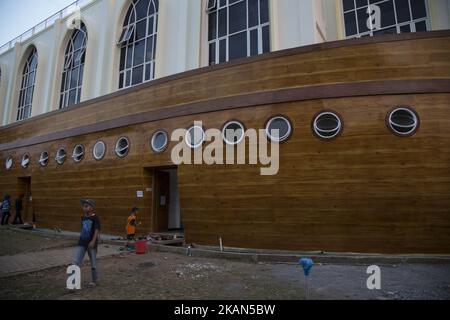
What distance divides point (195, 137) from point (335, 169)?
410cm

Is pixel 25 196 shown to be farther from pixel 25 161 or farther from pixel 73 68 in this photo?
pixel 73 68

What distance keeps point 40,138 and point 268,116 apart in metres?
11.8

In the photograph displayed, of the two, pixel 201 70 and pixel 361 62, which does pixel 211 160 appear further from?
pixel 361 62

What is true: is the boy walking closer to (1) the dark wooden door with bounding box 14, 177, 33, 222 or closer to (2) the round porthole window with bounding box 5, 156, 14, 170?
(1) the dark wooden door with bounding box 14, 177, 33, 222

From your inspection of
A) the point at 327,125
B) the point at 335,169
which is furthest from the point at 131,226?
the point at 327,125

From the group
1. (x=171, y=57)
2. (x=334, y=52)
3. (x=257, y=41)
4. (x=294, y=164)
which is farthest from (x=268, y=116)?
(x=171, y=57)

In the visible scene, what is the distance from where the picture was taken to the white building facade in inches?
436

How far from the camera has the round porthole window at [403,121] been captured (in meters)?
7.66

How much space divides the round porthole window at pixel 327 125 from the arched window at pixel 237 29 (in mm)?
4649

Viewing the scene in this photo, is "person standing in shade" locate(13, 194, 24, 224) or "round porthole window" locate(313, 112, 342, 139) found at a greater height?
"round porthole window" locate(313, 112, 342, 139)

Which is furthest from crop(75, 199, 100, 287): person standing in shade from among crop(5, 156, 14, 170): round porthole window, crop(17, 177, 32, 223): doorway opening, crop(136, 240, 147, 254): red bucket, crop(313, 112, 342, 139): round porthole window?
crop(5, 156, 14, 170): round porthole window

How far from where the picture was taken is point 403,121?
7.84m

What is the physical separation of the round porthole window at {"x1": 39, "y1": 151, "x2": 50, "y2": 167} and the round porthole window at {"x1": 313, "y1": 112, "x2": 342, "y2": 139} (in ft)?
39.7

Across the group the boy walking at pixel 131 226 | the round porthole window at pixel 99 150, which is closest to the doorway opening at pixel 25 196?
the round porthole window at pixel 99 150
